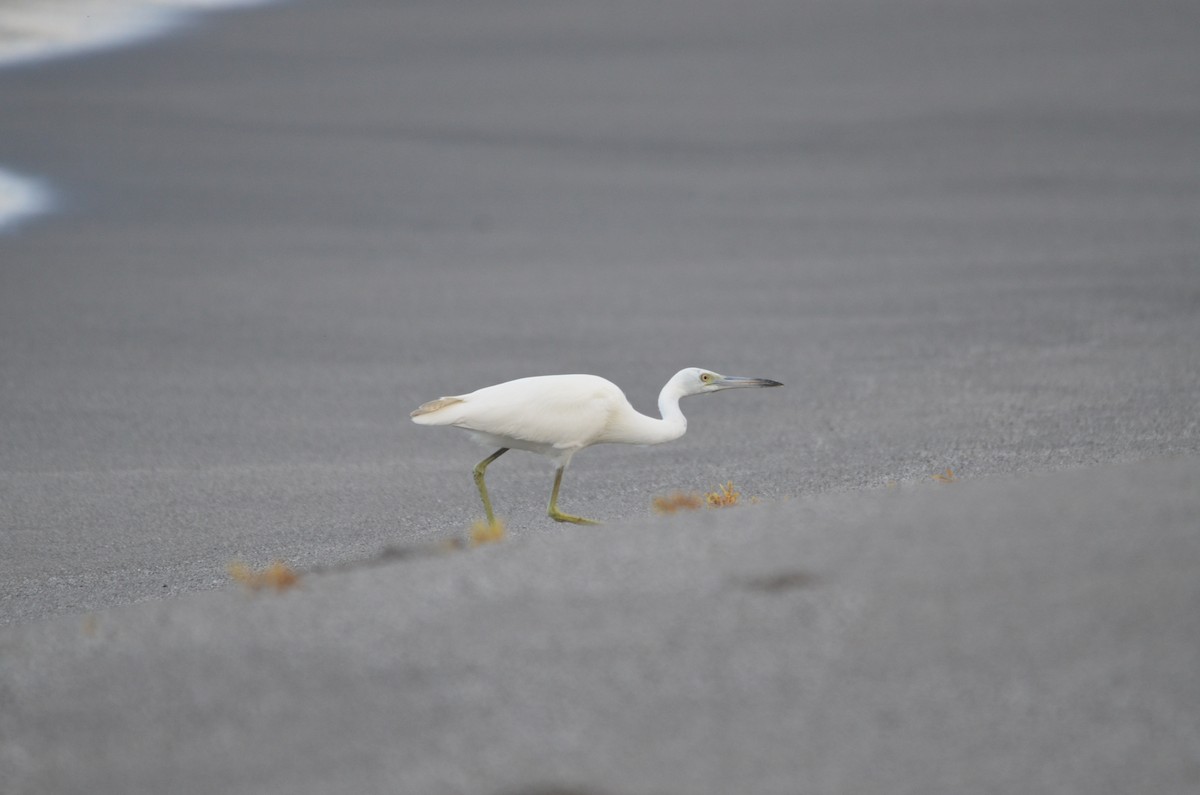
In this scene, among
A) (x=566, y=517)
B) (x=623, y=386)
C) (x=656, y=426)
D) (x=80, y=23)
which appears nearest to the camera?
(x=566, y=517)

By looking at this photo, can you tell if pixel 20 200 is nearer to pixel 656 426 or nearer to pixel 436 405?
pixel 436 405

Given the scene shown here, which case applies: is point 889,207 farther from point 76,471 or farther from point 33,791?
point 33,791

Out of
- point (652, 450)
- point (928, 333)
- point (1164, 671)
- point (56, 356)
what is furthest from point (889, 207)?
point (1164, 671)

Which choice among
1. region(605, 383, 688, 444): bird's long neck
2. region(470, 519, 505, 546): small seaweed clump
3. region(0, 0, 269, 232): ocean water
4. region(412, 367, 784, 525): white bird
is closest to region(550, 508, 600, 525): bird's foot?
region(412, 367, 784, 525): white bird

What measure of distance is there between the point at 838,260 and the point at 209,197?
239 inches

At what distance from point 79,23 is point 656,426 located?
16548 millimetres

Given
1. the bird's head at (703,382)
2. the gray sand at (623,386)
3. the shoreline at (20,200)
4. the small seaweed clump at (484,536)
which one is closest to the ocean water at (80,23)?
the gray sand at (623,386)

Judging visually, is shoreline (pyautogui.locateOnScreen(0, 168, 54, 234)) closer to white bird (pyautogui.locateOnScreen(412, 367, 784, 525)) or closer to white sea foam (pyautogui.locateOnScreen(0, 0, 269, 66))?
white sea foam (pyautogui.locateOnScreen(0, 0, 269, 66))

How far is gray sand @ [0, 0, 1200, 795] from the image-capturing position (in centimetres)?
380

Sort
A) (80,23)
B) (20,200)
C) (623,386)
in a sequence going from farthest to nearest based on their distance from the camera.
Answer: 1. (80,23)
2. (20,200)
3. (623,386)

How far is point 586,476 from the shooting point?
8.58 metres

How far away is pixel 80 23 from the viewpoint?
2078 centimetres

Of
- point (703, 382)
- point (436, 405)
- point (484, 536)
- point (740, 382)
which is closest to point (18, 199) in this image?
point (436, 405)

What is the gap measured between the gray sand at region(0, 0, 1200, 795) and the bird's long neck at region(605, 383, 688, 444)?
0.70 meters
